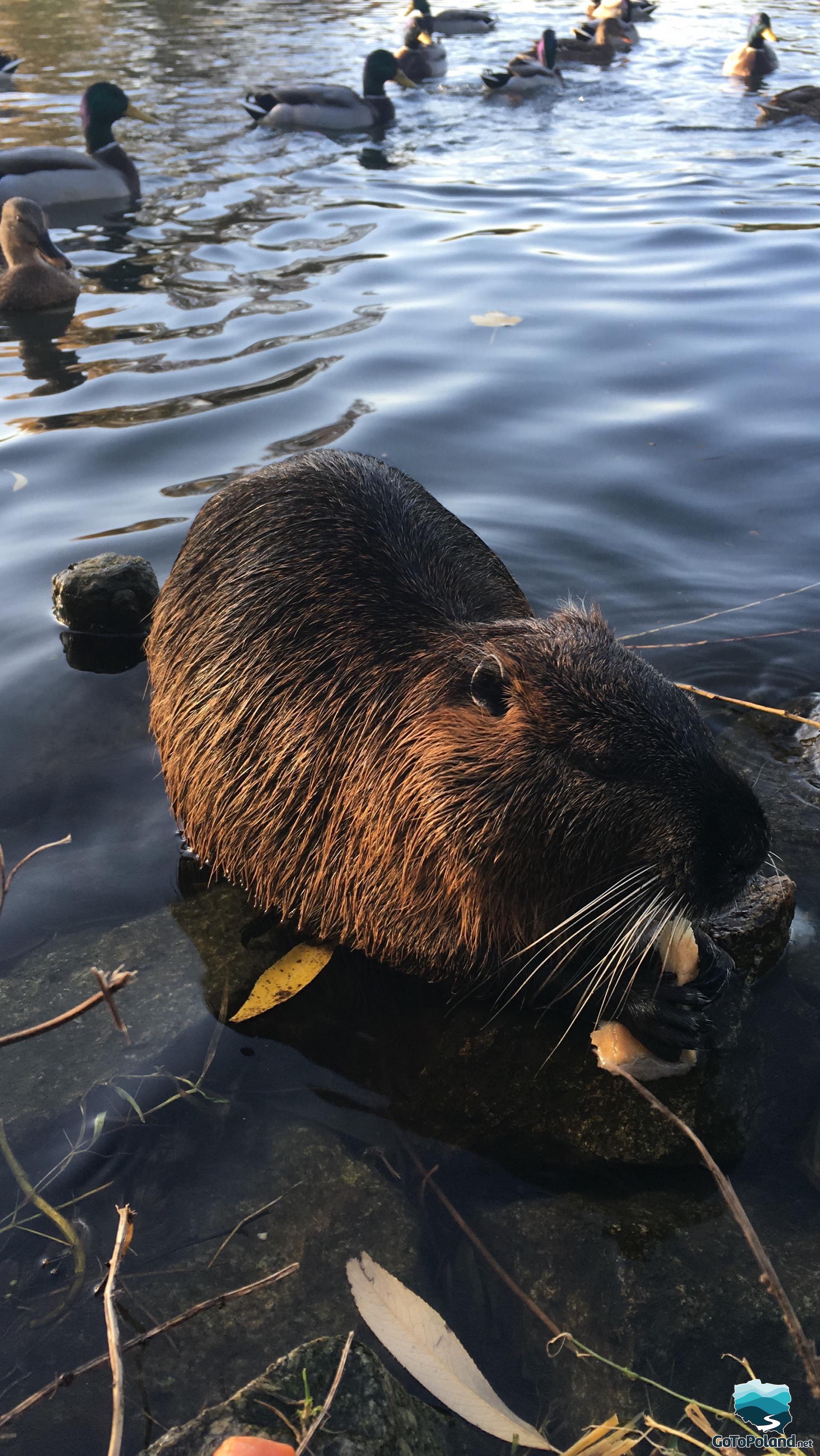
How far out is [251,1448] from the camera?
126cm

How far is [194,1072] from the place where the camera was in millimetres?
2184

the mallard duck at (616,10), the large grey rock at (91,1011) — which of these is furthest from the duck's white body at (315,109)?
the large grey rock at (91,1011)

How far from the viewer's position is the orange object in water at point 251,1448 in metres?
1.26

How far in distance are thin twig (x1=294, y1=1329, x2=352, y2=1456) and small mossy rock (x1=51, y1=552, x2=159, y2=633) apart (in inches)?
100.0

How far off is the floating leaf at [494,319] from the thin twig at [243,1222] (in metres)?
5.07

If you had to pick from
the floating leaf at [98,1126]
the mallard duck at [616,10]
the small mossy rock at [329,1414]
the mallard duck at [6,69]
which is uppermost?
the mallard duck at [616,10]

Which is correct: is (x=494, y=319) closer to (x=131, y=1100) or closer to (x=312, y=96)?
(x=131, y=1100)

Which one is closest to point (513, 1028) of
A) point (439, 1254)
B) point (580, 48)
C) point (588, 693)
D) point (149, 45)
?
point (439, 1254)

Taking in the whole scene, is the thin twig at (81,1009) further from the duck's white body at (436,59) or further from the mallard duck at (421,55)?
the duck's white body at (436,59)

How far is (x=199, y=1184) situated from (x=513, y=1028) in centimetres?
66

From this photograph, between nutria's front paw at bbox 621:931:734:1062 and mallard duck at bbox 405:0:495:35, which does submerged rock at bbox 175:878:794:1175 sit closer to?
nutria's front paw at bbox 621:931:734:1062

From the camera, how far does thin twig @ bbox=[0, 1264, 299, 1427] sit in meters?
1.44

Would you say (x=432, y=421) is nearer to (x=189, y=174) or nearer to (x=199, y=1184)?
(x=199, y=1184)

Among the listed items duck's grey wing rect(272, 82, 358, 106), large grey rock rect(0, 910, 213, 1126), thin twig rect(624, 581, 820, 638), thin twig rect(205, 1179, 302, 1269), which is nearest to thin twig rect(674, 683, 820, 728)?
thin twig rect(624, 581, 820, 638)
